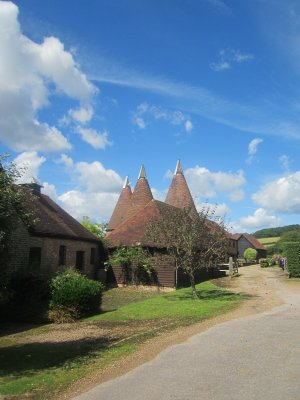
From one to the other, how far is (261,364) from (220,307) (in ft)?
27.7

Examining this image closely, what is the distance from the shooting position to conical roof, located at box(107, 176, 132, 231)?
39394mm

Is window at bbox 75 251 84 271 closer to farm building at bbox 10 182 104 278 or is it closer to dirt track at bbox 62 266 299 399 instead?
farm building at bbox 10 182 104 278

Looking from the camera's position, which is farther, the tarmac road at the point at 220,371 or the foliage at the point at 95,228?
the foliage at the point at 95,228

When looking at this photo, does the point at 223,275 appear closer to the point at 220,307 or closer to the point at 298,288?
the point at 298,288

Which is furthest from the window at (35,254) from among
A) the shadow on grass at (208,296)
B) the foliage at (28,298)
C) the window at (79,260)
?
the shadow on grass at (208,296)

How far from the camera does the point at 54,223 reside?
2528 centimetres

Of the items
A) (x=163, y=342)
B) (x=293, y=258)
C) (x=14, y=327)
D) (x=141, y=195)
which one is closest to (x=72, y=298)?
(x=14, y=327)

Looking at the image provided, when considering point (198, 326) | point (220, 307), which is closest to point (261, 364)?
point (198, 326)

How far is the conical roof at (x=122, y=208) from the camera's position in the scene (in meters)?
39.4

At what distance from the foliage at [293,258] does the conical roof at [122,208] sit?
1442cm

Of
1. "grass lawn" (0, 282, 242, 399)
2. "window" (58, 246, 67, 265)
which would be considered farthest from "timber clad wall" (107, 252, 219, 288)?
"grass lawn" (0, 282, 242, 399)

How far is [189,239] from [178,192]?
62.2ft

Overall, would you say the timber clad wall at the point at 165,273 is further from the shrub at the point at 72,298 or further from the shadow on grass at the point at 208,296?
the shrub at the point at 72,298

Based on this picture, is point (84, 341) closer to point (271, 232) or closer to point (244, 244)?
point (244, 244)
